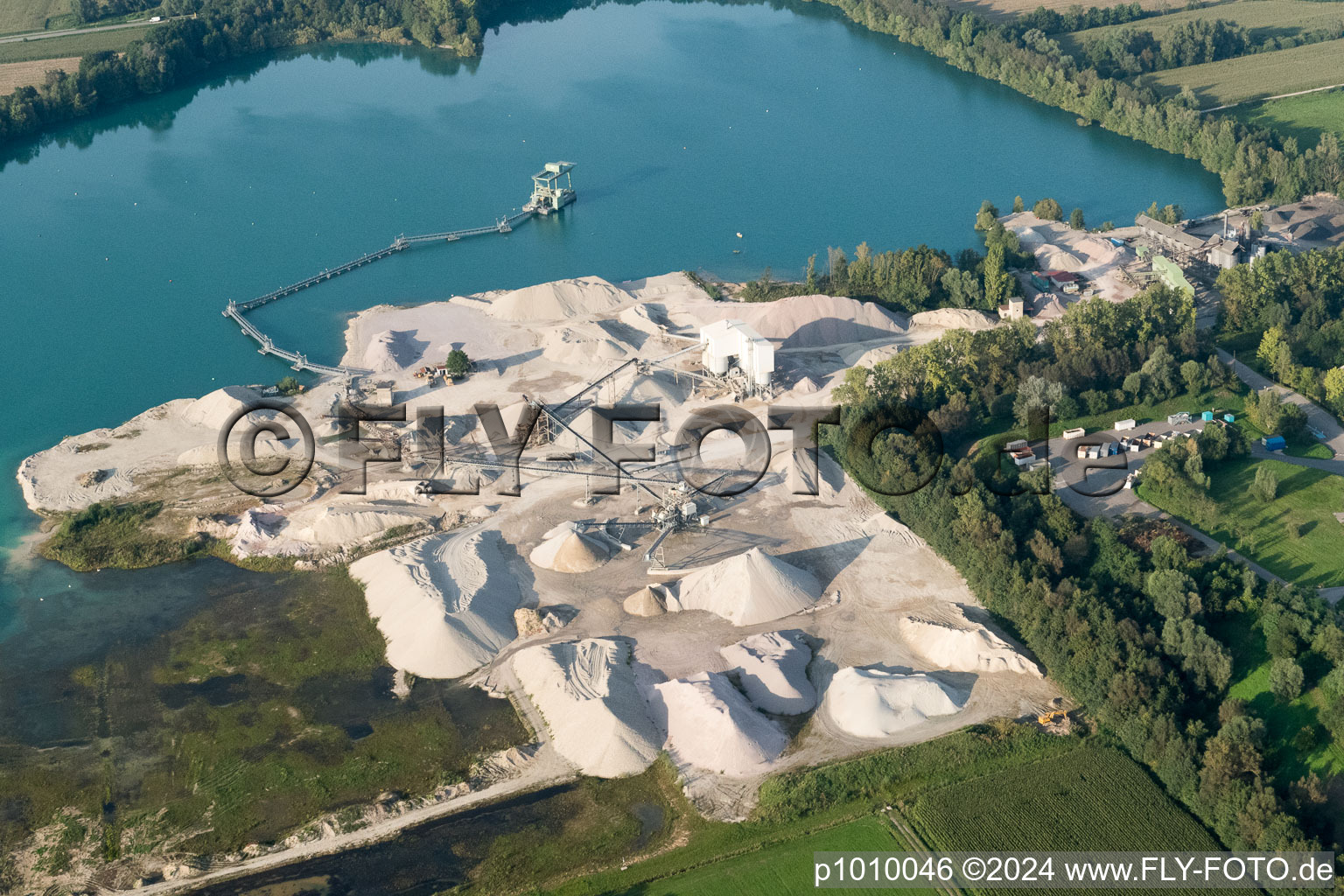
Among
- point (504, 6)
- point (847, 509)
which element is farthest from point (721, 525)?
point (504, 6)

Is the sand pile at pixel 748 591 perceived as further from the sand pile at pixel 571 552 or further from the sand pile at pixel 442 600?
the sand pile at pixel 442 600

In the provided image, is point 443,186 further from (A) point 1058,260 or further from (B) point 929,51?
(B) point 929,51

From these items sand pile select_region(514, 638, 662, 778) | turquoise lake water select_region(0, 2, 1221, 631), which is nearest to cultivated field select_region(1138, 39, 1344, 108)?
turquoise lake water select_region(0, 2, 1221, 631)

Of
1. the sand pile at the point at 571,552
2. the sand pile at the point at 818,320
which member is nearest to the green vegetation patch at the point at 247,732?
the sand pile at the point at 571,552

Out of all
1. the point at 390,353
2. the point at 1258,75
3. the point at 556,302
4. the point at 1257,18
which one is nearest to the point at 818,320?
the point at 556,302

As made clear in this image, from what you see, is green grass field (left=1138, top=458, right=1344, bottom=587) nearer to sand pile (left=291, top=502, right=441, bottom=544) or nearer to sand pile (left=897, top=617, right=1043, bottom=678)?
sand pile (left=897, top=617, right=1043, bottom=678)
